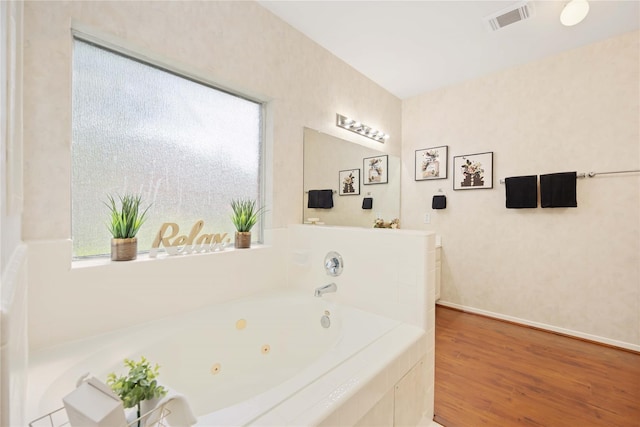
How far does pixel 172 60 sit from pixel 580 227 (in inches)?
134

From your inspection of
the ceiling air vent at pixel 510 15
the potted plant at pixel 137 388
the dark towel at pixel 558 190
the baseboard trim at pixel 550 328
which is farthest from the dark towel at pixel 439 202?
the potted plant at pixel 137 388

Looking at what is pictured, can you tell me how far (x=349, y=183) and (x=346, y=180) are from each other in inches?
2.0

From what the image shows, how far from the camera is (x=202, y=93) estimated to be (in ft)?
6.01

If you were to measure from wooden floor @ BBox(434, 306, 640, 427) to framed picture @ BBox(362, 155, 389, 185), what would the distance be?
164 cm

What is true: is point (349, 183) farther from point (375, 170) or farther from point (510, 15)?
point (510, 15)

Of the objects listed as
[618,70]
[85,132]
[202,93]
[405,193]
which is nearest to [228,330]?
[85,132]

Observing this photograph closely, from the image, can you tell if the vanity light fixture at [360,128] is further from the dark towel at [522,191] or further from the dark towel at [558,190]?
the dark towel at [558,190]

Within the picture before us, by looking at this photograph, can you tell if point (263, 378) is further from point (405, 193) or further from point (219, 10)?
point (405, 193)

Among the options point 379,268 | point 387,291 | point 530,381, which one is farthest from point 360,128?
point 530,381

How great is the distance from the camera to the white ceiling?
2.03 metres

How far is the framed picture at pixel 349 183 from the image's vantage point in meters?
2.69

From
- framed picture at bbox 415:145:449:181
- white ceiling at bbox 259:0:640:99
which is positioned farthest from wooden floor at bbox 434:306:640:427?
white ceiling at bbox 259:0:640:99

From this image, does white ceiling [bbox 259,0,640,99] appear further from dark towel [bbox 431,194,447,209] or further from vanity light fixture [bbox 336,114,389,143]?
dark towel [bbox 431,194,447,209]

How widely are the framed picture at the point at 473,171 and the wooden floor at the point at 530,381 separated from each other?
4.81ft
